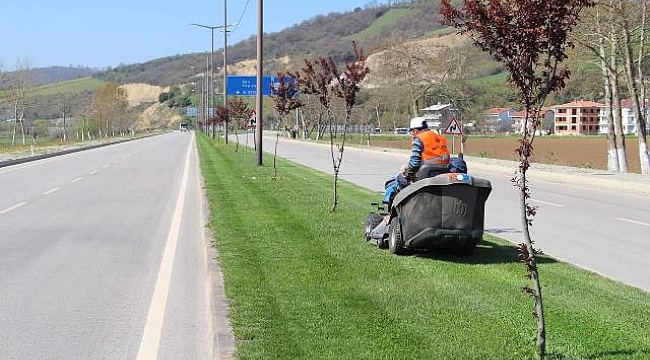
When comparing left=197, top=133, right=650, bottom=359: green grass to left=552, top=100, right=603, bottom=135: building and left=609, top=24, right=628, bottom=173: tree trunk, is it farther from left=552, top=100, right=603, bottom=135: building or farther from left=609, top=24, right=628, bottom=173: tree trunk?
left=552, top=100, right=603, bottom=135: building

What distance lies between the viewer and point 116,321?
7672 mm

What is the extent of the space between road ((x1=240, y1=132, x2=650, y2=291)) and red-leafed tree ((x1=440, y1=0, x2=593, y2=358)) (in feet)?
13.2

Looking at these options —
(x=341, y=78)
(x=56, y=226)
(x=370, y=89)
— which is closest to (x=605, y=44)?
(x=341, y=78)

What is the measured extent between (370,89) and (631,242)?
8535 cm

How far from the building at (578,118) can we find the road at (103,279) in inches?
5476

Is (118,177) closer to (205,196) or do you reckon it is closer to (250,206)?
(205,196)

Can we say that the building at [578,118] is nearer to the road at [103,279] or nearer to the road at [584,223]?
the road at [584,223]

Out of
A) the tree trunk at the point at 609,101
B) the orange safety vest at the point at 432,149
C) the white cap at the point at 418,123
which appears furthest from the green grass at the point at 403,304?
the tree trunk at the point at 609,101

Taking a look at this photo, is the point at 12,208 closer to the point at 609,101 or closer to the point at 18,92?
the point at 609,101

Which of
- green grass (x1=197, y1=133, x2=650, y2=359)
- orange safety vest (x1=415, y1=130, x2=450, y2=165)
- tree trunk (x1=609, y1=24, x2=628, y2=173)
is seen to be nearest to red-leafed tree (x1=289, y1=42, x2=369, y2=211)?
green grass (x1=197, y1=133, x2=650, y2=359)

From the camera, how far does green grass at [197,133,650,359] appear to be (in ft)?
19.6

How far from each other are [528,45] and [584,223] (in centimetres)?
1139

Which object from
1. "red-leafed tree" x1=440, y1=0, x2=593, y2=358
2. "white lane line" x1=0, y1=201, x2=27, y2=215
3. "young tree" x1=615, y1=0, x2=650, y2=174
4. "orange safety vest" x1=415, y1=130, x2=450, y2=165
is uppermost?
"young tree" x1=615, y1=0, x2=650, y2=174

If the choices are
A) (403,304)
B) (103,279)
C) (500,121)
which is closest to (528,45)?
(403,304)
